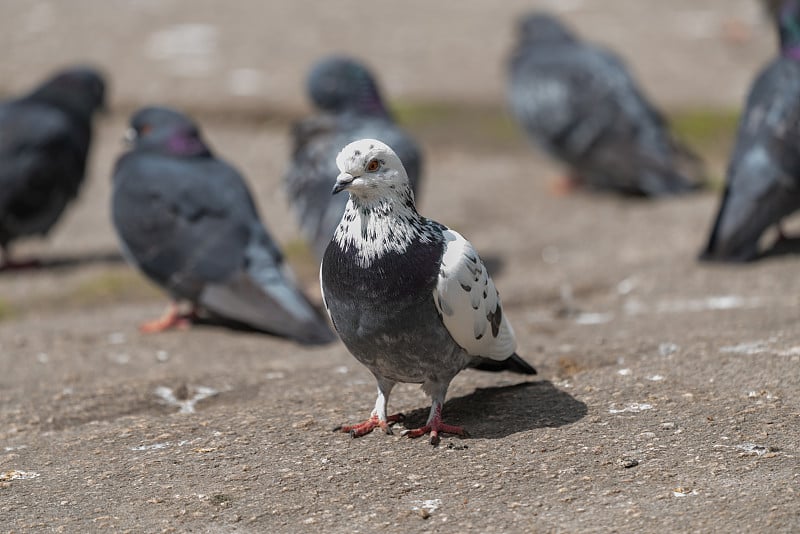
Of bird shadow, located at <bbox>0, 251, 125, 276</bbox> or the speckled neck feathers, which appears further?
bird shadow, located at <bbox>0, 251, 125, 276</bbox>

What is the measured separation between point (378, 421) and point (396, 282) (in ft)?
2.16

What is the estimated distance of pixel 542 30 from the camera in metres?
11.6

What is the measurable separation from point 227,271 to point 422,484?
3410 mm

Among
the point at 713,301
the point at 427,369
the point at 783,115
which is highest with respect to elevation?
the point at 783,115

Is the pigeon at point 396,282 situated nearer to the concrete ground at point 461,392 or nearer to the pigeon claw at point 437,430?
the pigeon claw at point 437,430

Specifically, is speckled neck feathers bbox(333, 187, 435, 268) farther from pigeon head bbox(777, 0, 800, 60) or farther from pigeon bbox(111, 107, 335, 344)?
pigeon head bbox(777, 0, 800, 60)

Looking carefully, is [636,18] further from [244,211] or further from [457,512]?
[457,512]

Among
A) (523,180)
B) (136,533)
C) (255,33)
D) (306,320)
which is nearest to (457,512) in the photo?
(136,533)

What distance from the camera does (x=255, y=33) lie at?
1602 cm

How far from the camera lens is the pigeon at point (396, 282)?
4305 mm

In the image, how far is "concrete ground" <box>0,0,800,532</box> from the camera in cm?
392

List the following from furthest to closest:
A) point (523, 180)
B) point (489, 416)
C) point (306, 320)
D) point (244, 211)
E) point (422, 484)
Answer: point (523, 180) < point (244, 211) < point (306, 320) < point (489, 416) < point (422, 484)

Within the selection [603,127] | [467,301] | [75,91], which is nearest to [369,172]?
[467,301]

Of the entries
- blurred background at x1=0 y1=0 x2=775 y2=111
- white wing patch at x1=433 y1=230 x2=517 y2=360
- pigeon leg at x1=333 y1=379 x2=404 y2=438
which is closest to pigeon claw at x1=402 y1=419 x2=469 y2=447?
pigeon leg at x1=333 y1=379 x2=404 y2=438
